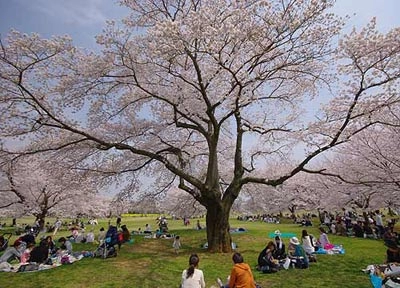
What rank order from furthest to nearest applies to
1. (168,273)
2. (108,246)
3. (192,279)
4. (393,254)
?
(108,246) < (168,273) < (393,254) < (192,279)

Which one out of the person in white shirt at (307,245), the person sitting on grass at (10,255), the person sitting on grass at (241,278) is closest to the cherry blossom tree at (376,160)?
the person in white shirt at (307,245)

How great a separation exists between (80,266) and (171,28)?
860 cm

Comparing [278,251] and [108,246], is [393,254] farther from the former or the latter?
[108,246]

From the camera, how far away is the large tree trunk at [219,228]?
512 inches

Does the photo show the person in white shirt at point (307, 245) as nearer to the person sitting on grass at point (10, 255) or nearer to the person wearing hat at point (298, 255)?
the person wearing hat at point (298, 255)

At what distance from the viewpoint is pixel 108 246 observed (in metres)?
12.9

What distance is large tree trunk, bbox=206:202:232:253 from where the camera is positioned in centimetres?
1300

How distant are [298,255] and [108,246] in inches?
298

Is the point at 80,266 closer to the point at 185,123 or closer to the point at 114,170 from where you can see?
the point at 114,170

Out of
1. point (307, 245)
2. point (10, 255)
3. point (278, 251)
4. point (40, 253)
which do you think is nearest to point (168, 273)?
point (278, 251)

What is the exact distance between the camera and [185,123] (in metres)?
14.8

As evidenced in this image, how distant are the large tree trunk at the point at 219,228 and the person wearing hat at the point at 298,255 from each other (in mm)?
3092

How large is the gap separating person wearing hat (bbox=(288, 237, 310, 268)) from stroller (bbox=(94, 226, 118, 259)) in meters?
7.07

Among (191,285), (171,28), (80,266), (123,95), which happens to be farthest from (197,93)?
(191,285)
